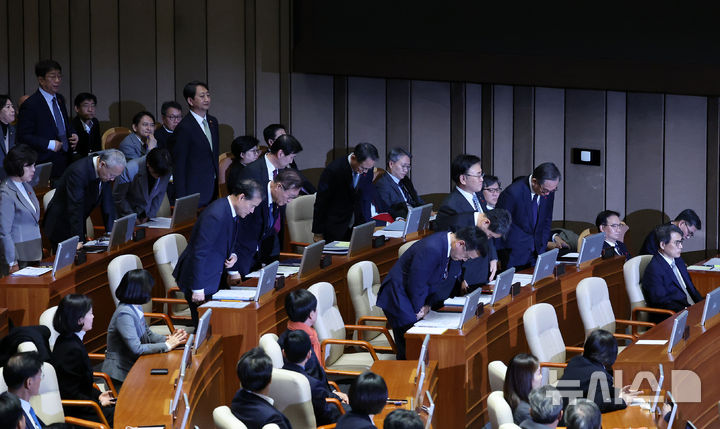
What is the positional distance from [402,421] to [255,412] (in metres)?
0.75

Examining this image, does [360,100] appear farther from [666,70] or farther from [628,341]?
[628,341]

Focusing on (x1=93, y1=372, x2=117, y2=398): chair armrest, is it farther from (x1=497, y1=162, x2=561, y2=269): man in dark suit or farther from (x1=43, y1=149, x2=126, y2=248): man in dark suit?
(x1=497, y1=162, x2=561, y2=269): man in dark suit

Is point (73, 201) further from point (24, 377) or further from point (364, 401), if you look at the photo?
point (364, 401)

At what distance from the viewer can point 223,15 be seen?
435 inches

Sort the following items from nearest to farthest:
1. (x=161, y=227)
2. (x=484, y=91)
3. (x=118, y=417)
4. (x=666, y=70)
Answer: (x=118, y=417) → (x=161, y=227) → (x=666, y=70) → (x=484, y=91)

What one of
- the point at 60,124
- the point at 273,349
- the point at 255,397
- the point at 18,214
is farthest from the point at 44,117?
the point at 255,397

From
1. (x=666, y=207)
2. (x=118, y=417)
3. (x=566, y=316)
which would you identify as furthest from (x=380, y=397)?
(x=666, y=207)

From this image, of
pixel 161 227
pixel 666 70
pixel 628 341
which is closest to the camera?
pixel 628 341

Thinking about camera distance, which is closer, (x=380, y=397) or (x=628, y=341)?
(x=380, y=397)

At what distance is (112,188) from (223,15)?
3.44 meters

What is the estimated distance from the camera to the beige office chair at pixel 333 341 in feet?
20.5

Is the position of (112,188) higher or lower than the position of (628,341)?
higher

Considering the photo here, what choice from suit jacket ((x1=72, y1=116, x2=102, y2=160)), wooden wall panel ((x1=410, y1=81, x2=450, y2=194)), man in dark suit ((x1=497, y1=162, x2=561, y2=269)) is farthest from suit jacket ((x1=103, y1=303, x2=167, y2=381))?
wooden wall panel ((x1=410, y1=81, x2=450, y2=194))

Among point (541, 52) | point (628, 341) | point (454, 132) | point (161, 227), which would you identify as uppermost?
point (541, 52)
